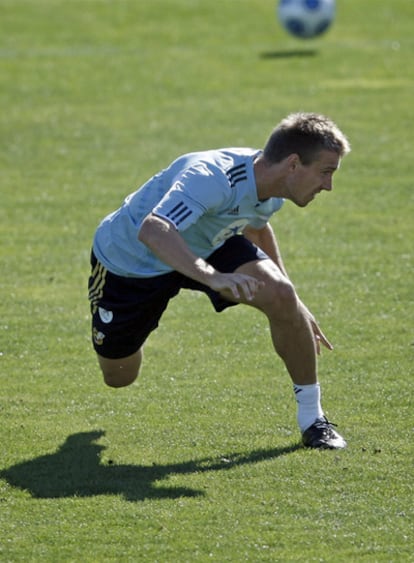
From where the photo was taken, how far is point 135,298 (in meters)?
6.71

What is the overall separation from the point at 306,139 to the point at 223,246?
77cm

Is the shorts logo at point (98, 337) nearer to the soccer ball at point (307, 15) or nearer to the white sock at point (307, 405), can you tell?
the white sock at point (307, 405)

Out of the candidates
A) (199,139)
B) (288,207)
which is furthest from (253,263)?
(199,139)

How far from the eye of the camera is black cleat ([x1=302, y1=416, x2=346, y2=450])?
20.7ft

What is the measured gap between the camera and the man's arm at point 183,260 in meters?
5.69

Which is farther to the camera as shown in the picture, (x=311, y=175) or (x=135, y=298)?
(x=135, y=298)

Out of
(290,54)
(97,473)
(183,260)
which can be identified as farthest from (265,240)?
(290,54)

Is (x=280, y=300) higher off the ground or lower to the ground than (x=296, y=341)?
higher

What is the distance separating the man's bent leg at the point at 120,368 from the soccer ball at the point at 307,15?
14.1 m

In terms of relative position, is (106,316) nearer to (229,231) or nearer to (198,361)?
(229,231)

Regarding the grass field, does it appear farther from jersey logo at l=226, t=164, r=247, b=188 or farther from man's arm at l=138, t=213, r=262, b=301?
jersey logo at l=226, t=164, r=247, b=188

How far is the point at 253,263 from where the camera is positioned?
642cm

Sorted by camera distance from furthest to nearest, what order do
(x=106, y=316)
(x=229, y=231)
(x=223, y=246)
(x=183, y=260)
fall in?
(x=106, y=316)
(x=223, y=246)
(x=229, y=231)
(x=183, y=260)

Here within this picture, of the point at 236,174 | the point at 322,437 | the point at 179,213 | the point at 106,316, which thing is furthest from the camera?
the point at 106,316
